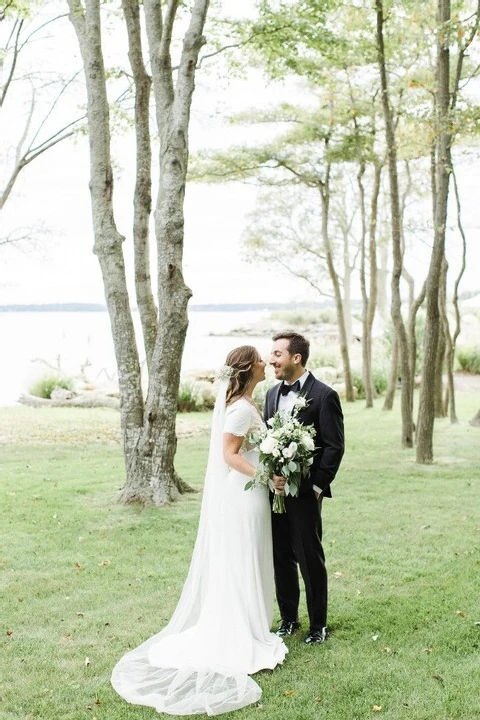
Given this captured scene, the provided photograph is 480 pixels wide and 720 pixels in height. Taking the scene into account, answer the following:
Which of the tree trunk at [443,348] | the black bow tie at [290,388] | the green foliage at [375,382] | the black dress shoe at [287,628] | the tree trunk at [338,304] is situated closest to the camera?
the black bow tie at [290,388]

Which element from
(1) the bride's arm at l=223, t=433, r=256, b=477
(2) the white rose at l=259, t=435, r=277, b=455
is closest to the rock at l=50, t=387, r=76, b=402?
(1) the bride's arm at l=223, t=433, r=256, b=477

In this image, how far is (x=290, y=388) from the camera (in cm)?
517

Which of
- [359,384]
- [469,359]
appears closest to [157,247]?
[359,384]

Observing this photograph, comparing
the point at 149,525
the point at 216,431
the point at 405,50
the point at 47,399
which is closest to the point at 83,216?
the point at 47,399

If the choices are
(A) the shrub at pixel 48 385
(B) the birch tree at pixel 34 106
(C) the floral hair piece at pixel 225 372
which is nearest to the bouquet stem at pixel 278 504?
(C) the floral hair piece at pixel 225 372

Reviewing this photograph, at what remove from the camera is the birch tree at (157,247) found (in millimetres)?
8984

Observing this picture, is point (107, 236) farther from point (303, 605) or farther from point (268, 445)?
point (268, 445)

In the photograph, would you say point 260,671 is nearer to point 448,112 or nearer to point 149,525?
point 149,525

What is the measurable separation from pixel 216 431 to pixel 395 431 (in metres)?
11.0

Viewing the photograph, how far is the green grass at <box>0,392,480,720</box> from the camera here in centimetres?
439

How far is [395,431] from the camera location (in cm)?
1555

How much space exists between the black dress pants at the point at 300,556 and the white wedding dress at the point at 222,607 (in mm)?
172

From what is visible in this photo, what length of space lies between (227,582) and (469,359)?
21.8 m

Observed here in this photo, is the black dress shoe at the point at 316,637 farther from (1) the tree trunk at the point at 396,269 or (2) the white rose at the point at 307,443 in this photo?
(1) the tree trunk at the point at 396,269
